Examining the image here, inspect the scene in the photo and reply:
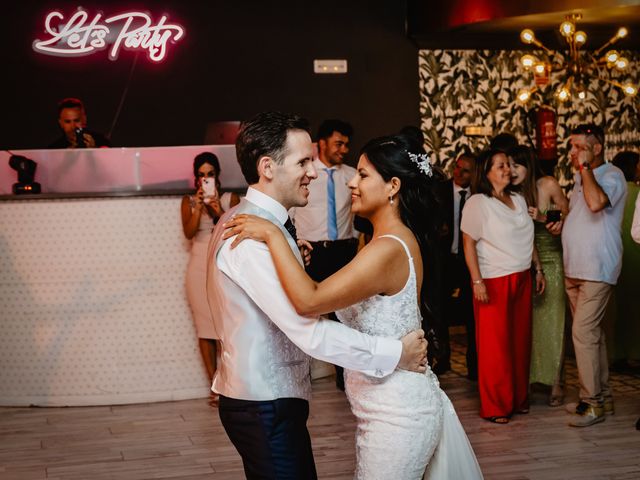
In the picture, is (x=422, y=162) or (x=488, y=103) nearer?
(x=422, y=162)

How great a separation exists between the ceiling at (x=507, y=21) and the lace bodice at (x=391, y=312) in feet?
20.4

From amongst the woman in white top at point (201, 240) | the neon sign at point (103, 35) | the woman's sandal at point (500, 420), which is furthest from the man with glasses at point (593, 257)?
the neon sign at point (103, 35)

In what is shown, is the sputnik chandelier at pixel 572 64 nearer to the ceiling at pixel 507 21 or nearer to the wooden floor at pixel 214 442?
the ceiling at pixel 507 21

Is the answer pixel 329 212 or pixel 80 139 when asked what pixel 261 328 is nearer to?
pixel 329 212

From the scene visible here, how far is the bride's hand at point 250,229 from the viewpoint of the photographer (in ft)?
7.57

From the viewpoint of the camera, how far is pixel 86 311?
20.1 feet

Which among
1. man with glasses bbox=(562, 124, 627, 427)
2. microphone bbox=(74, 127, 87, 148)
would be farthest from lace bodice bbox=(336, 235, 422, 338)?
microphone bbox=(74, 127, 87, 148)

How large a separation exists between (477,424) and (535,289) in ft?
3.47

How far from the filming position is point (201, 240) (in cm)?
609

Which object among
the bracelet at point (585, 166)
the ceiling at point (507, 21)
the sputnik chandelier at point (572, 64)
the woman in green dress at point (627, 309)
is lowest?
the woman in green dress at point (627, 309)

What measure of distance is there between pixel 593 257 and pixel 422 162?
301 cm

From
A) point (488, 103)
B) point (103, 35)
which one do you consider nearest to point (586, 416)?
point (488, 103)

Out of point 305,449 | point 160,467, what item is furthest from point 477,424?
point 305,449

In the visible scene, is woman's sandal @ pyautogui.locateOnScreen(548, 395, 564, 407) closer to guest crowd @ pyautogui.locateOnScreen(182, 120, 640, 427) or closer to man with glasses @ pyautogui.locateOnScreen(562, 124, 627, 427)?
guest crowd @ pyautogui.locateOnScreen(182, 120, 640, 427)
